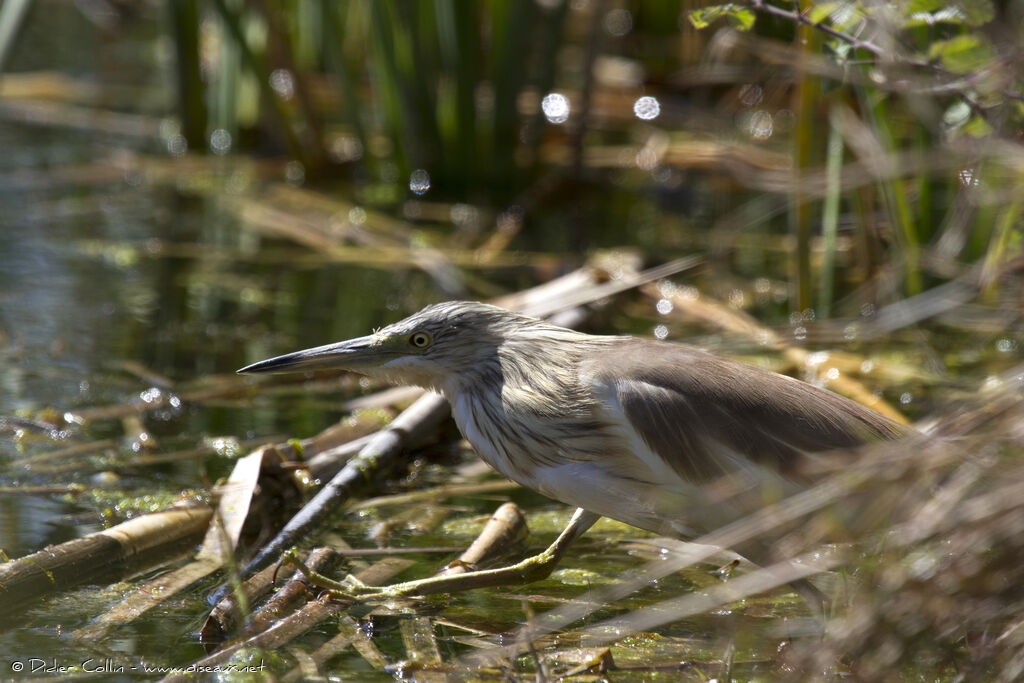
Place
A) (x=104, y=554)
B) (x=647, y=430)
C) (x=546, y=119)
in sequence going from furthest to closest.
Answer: (x=546, y=119) < (x=104, y=554) < (x=647, y=430)

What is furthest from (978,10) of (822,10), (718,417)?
(718,417)

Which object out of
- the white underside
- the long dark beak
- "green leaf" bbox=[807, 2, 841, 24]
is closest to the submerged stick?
the long dark beak

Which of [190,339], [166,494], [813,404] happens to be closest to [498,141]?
[190,339]

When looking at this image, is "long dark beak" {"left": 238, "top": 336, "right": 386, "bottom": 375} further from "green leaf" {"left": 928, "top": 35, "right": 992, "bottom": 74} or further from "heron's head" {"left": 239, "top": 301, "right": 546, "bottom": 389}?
"green leaf" {"left": 928, "top": 35, "right": 992, "bottom": 74}

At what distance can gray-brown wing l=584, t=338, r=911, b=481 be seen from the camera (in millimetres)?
2820

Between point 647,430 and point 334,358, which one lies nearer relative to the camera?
point 647,430

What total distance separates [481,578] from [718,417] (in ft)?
2.41

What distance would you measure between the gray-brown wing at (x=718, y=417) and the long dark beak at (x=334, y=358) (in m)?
0.60

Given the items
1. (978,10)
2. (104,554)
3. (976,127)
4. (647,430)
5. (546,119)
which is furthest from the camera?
(546,119)

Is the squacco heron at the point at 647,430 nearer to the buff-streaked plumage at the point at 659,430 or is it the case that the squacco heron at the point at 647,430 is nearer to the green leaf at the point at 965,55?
the buff-streaked plumage at the point at 659,430

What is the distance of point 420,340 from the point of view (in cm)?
315

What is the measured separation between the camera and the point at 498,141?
264 inches

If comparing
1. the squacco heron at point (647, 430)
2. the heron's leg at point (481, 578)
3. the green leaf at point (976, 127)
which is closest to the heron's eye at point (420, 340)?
the squacco heron at point (647, 430)

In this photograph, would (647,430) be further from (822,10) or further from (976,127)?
(976,127)
